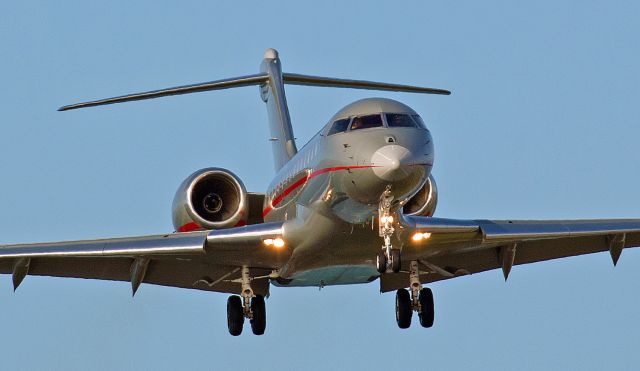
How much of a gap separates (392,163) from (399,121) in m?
1.21

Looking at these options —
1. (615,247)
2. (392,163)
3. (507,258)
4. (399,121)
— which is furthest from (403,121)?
(615,247)

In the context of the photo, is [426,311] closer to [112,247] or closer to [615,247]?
[615,247]

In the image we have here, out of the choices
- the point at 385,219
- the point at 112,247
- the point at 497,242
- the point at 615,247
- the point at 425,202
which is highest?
the point at 425,202

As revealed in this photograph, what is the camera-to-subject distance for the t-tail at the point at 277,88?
34722mm

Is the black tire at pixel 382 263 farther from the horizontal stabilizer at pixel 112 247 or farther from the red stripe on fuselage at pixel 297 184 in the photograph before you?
the horizontal stabilizer at pixel 112 247

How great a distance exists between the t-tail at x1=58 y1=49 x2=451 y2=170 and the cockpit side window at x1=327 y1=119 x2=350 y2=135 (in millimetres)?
8579

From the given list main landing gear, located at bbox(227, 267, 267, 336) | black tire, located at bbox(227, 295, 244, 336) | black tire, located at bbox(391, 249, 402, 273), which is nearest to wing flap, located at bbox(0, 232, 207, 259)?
main landing gear, located at bbox(227, 267, 267, 336)

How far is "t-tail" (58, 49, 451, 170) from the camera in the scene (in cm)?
3472

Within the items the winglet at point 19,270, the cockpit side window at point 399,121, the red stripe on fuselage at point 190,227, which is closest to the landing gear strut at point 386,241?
the cockpit side window at point 399,121

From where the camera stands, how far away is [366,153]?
79.9 feet

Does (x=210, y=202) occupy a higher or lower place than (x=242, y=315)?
higher

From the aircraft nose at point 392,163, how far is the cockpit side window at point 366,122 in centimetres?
85

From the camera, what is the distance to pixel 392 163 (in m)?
23.9

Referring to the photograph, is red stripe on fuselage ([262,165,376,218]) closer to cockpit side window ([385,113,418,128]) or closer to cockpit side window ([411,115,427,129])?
cockpit side window ([385,113,418,128])
